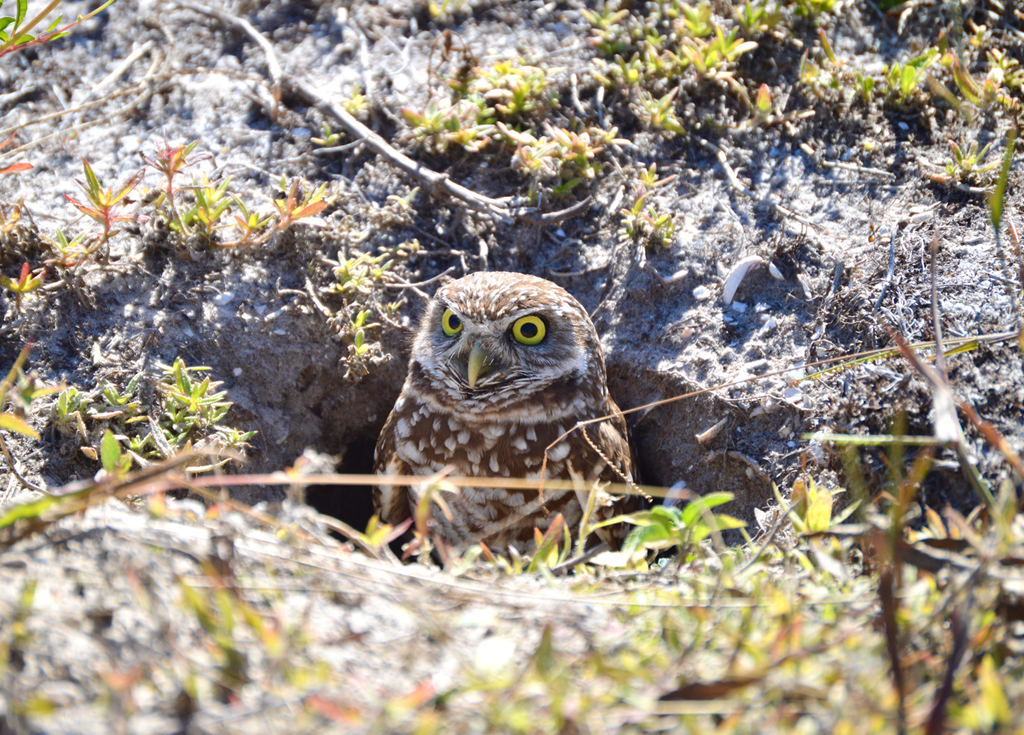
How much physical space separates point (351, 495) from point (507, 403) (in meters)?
1.36

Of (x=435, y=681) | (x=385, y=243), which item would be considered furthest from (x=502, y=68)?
(x=435, y=681)

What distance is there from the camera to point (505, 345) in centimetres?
245

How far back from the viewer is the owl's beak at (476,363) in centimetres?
237

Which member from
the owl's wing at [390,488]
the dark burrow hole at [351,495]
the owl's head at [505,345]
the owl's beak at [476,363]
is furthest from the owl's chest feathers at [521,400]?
the dark burrow hole at [351,495]

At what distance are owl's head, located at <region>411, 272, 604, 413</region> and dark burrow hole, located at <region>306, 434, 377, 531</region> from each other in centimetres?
104

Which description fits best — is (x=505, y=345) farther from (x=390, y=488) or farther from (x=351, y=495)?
(x=351, y=495)

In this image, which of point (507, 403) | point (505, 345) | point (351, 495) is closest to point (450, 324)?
point (505, 345)

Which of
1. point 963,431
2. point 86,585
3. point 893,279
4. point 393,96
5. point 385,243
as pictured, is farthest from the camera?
point 393,96

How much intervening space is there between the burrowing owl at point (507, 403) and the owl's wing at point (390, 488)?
0.12 feet

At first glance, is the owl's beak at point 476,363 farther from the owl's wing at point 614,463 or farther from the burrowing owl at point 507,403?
the owl's wing at point 614,463

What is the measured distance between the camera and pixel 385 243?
310 cm

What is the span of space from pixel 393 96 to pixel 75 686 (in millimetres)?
2884

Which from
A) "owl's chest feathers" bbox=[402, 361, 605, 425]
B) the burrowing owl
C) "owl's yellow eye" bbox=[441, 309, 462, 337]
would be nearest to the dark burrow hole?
the burrowing owl

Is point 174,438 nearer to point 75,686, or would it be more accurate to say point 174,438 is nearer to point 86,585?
point 86,585
